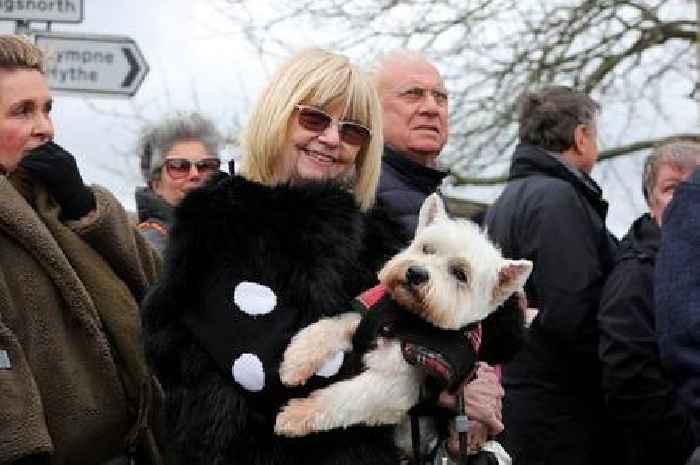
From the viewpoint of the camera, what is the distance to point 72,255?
3154 mm

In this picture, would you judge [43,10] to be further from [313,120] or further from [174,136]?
[313,120]

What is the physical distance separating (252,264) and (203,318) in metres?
0.17

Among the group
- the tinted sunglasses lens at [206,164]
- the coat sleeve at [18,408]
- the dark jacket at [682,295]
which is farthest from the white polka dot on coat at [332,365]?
the tinted sunglasses lens at [206,164]

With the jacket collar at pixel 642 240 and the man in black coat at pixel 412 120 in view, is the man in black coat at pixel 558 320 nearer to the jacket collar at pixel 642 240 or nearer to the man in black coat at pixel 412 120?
the jacket collar at pixel 642 240

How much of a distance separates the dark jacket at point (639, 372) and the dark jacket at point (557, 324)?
13cm

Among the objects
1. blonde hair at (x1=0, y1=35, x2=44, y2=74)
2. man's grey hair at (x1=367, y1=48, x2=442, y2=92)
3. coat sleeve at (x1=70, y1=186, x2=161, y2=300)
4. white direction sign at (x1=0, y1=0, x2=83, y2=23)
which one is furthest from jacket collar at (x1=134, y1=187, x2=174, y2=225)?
blonde hair at (x1=0, y1=35, x2=44, y2=74)

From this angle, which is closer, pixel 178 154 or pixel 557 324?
pixel 557 324

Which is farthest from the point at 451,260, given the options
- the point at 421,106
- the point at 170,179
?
the point at 170,179

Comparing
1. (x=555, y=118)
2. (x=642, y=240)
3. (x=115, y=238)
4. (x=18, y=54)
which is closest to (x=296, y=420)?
(x=115, y=238)

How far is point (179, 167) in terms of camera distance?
5.94 m

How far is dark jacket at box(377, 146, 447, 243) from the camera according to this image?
3.81 m

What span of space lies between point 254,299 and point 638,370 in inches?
100

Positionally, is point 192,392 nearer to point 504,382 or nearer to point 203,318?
point 203,318

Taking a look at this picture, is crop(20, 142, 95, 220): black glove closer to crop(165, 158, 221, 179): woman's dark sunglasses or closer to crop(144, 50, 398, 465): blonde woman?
crop(144, 50, 398, 465): blonde woman
